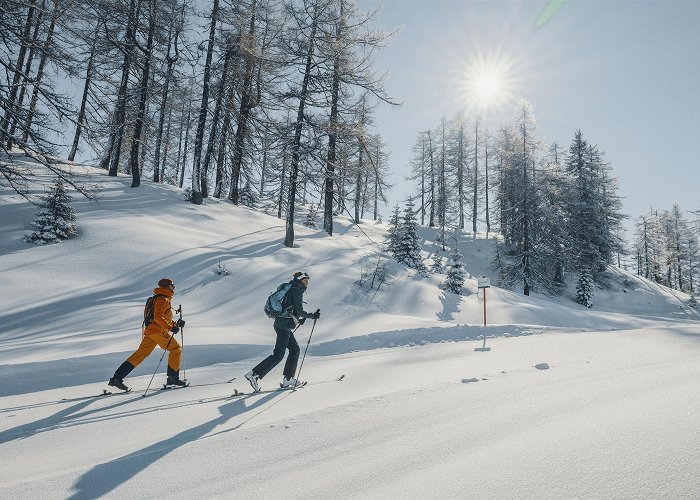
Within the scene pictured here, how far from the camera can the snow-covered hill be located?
2.68m

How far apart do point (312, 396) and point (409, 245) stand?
673 inches

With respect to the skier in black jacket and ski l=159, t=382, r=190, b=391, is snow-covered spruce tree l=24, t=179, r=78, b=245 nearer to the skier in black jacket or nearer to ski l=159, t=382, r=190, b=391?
ski l=159, t=382, r=190, b=391

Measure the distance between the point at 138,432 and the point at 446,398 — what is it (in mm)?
3474

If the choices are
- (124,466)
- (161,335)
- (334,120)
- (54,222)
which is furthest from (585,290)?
(54,222)

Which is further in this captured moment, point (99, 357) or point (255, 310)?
point (255, 310)

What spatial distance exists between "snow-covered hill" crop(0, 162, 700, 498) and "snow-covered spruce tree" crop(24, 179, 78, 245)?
500 millimetres

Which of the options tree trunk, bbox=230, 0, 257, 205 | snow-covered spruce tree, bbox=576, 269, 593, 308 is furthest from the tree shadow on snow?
snow-covered spruce tree, bbox=576, 269, 593, 308

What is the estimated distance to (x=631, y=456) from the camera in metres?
2.74

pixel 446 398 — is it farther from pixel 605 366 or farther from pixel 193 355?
pixel 193 355

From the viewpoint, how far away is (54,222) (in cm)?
1176

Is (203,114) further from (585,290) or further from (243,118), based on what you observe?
(585,290)

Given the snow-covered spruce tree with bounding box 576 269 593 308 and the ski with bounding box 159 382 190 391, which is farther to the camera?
the snow-covered spruce tree with bounding box 576 269 593 308

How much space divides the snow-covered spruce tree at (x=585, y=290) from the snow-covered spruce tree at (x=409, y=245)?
13725mm

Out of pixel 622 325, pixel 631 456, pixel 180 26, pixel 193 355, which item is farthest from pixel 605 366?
pixel 180 26
